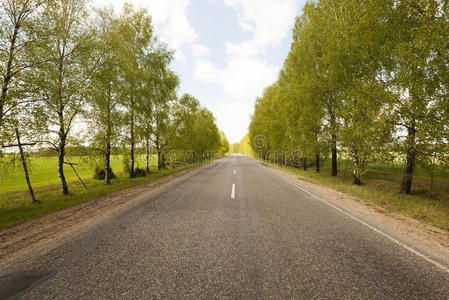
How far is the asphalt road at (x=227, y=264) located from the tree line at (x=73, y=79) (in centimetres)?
606

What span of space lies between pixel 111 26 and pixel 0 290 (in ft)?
49.0

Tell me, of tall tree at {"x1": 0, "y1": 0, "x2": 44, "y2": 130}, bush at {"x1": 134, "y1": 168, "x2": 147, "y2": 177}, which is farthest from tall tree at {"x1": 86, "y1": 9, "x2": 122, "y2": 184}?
bush at {"x1": 134, "y1": 168, "x2": 147, "y2": 177}

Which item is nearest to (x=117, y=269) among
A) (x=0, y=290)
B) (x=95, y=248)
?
(x=95, y=248)

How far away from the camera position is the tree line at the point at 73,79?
6.41 meters

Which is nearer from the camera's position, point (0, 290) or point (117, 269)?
point (0, 290)

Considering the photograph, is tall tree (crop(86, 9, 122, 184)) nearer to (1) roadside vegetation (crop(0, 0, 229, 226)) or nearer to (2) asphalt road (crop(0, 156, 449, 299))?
(1) roadside vegetation (crop(0, 0, 229, 226))

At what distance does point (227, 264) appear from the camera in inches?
114

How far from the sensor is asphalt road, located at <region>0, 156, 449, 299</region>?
2314mm

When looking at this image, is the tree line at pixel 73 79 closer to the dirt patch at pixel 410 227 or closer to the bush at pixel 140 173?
the bush at pixel 140 173

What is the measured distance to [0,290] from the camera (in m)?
2.35

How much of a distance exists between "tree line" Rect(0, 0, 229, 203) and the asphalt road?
19.9ft

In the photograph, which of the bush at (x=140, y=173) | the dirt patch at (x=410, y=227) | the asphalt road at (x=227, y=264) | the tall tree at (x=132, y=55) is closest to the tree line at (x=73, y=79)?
the tall tree at (x=132, y=55)

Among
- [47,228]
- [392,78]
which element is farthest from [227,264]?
[392,78]

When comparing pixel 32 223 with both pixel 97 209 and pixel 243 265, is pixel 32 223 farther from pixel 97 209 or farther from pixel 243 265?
pixel 243 265
